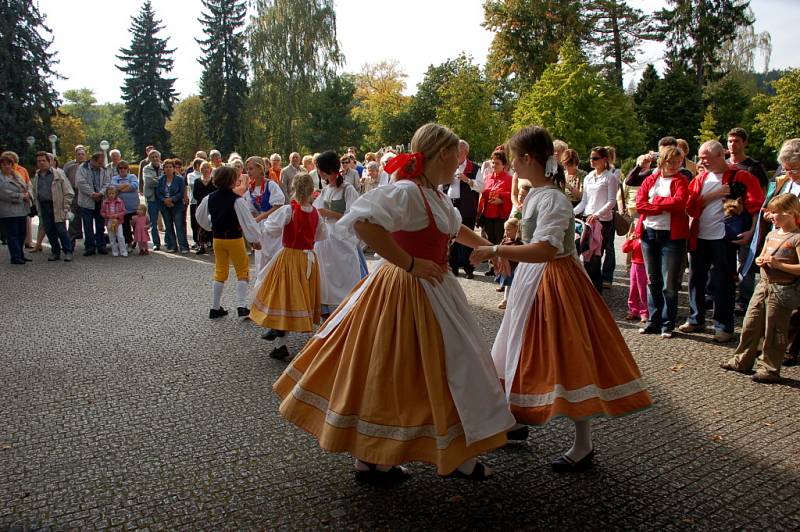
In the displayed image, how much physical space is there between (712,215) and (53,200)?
11958 mm

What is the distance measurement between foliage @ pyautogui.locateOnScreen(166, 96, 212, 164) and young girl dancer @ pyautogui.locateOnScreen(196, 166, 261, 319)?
51.4m

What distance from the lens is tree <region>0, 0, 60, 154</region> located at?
3550cm

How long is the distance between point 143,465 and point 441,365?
6.71ft

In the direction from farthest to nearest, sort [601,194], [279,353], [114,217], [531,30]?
[531,30]
[114,217]
[601,194]
[279,353]

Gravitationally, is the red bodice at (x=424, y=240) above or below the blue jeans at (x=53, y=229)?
above

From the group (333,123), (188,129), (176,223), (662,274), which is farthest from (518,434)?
(188,129)

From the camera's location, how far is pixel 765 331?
17.9ft

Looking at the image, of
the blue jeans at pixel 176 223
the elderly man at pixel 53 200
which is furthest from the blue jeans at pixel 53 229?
the blue jeans at pixel 176 223

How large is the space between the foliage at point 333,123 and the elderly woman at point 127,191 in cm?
2901

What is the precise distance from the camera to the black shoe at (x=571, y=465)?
3697 millimetres

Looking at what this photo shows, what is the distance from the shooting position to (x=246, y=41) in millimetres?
39562

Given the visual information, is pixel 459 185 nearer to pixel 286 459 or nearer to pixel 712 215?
pixel 712 215

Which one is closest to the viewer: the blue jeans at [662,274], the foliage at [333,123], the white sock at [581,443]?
the white sock at [581,443]

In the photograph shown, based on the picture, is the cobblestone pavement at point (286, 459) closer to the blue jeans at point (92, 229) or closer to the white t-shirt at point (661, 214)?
the white t-shirt at point (661, 214)
